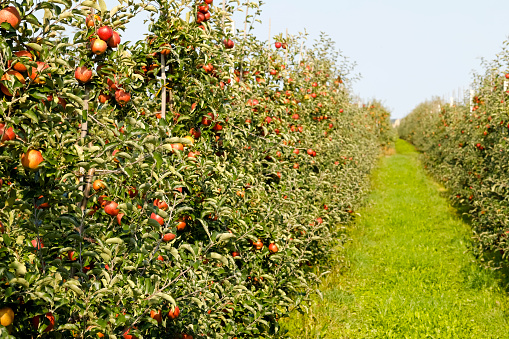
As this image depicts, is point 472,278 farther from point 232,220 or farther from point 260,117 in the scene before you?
point 232,220

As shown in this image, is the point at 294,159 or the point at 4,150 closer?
the point at 4,150

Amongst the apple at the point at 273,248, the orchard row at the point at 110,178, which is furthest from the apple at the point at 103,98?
the apple at the point at 273,248

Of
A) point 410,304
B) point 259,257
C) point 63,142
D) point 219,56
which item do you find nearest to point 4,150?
point 63,142

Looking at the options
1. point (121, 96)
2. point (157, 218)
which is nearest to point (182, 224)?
point (157, 218)

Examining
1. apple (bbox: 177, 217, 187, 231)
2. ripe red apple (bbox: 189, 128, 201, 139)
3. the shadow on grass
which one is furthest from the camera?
the shadow on grass

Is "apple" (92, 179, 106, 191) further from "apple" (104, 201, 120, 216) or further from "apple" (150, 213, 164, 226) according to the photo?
"apple" (150, 213, 164, 226)

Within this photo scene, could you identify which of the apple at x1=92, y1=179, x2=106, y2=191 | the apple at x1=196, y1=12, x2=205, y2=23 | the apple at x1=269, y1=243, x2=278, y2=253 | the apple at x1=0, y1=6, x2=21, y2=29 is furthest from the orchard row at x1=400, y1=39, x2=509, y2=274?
the apple at x1=0, y1=6, x2=21, y2=29

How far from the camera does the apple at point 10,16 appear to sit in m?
1.54

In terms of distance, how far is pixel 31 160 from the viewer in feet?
5.15

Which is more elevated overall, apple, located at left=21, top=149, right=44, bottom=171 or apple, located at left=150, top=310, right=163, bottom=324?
apple, located at left=21, top=149, right=44, bottom=171

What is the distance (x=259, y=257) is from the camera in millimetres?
3344

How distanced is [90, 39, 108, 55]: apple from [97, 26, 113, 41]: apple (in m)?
0.02

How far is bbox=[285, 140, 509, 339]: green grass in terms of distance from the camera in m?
4.41

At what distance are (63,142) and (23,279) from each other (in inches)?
21.7
